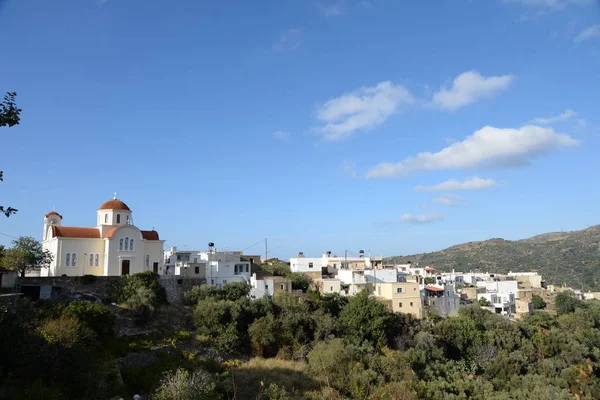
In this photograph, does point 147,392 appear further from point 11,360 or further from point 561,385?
point 561,385

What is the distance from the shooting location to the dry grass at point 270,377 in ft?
82.0

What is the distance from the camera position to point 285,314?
35.6m

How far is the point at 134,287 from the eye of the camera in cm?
3447

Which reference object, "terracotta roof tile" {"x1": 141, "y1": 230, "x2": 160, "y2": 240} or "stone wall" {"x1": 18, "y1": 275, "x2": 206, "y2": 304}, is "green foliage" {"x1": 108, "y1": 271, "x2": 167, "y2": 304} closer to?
"stone wall" {"x1": 18, "y1": 275, "x2": 206, "y2": 304}

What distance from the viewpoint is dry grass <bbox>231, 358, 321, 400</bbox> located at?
984 inches

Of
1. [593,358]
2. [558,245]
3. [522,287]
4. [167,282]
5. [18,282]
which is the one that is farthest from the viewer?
[558,245]

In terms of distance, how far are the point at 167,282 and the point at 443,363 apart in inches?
Result: 896

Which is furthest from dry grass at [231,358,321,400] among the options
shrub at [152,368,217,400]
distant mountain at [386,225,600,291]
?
distant mountain at [386,225,600,291]

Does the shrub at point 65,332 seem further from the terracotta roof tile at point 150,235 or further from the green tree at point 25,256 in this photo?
the terracotta roof tile at point 150,235

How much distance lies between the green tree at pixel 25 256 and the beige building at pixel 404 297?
28.9m

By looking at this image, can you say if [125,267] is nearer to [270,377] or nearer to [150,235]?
[150,235]

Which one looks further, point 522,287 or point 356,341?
point 522,287

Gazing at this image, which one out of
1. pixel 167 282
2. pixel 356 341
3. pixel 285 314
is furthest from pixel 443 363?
pixel 167 282

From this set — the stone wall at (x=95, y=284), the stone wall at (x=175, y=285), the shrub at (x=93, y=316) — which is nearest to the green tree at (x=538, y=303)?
the stone wall at (x=95, y=284)
